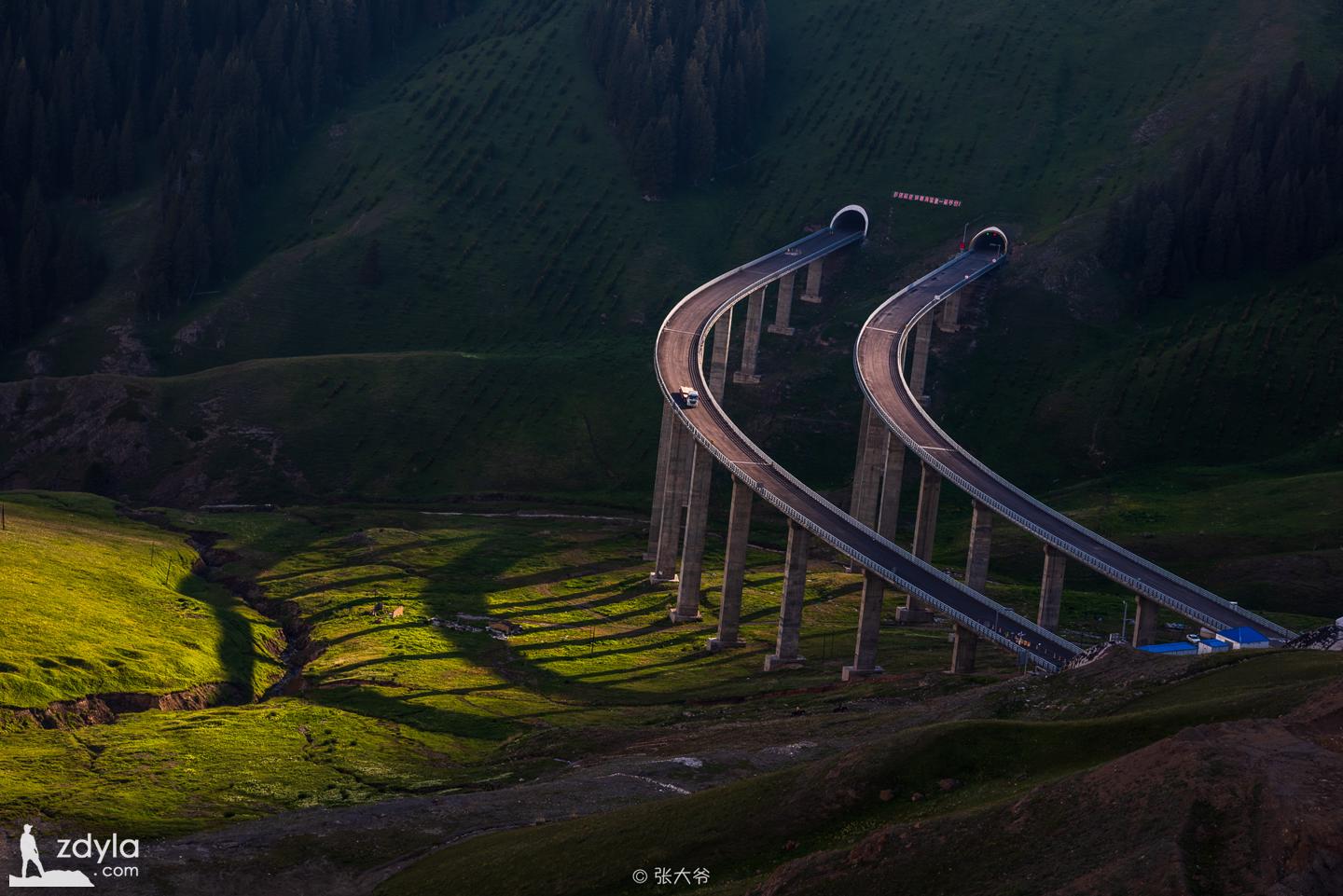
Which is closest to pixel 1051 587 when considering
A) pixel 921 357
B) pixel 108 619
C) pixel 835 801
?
pixel 835 801

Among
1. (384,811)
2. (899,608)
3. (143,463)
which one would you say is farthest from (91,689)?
(143,463)

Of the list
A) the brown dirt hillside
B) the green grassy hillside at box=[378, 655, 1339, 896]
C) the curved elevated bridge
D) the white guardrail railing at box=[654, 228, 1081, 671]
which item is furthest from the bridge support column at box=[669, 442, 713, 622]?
the brown dirt hillside

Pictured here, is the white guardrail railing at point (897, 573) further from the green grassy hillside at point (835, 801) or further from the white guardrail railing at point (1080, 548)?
the green grassy hillside at point (835, 801)

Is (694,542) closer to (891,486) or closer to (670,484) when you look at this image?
(670,484)

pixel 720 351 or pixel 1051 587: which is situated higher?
pixel 720 351

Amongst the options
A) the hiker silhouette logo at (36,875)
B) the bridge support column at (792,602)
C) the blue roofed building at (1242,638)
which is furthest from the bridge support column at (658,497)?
the hiker silhouette logo at (36,875)

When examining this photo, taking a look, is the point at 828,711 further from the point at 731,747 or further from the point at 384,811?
the point at 384,811

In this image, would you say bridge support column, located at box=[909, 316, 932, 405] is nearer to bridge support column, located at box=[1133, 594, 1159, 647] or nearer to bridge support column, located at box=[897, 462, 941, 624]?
bridge support column, located at box=[897, 462, 941, 624]
